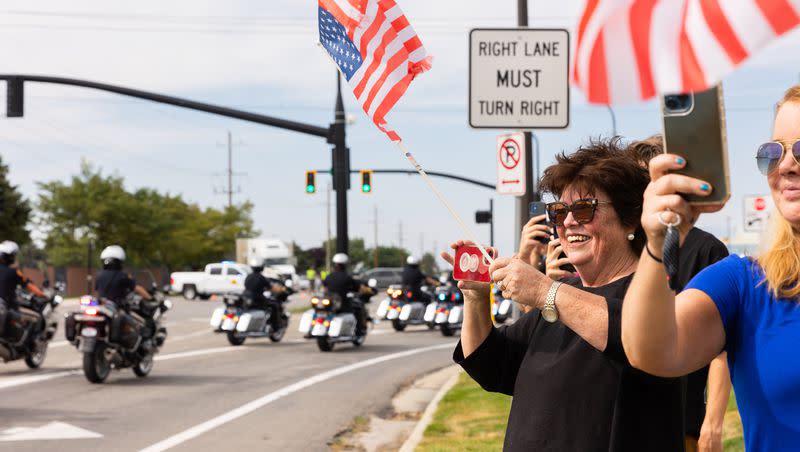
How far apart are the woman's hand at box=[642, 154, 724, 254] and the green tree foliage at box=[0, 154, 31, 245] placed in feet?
233

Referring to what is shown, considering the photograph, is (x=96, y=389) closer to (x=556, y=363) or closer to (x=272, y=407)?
(x=272, y=407)

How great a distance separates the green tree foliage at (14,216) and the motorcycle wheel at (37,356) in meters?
55.4

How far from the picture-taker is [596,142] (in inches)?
141

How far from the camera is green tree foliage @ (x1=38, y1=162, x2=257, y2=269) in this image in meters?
69.4

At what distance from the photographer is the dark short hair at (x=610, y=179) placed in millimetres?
3383

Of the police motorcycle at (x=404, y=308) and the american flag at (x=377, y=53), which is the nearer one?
the american flag at (x=377, y=53)

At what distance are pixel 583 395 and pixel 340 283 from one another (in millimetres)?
17890

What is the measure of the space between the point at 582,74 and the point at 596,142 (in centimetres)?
185

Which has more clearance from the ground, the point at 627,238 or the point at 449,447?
the point at 627,238

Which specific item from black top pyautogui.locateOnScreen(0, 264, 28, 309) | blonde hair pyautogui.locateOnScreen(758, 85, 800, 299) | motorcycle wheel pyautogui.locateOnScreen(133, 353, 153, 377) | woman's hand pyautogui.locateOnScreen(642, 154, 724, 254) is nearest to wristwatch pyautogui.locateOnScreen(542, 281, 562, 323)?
blonde hair pyautogui.locateOnScreen(758, 85, 800, 299)

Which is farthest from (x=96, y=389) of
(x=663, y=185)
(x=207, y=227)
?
(x=207, y=227)

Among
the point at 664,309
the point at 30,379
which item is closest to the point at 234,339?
the point at 30,379

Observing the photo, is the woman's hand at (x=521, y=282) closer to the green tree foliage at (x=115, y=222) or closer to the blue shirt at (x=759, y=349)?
the blue shirt at (x=759, y=349)

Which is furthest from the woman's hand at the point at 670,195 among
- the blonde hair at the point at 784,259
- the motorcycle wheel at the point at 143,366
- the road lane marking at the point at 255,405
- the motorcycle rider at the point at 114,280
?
the motorcycle wheel at the point at 143,366
